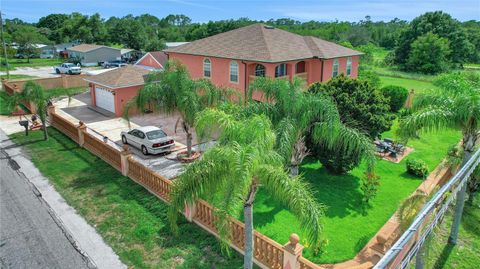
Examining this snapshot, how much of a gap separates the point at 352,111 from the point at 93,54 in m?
56.1

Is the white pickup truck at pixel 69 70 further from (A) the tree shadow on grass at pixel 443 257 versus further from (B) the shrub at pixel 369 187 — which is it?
(A) the tree shadow on grass at pixel 443 257

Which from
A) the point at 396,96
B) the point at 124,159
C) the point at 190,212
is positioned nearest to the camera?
the point at 190,212

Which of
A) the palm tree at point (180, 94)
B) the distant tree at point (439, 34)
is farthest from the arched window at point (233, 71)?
the distant tree at point (439, 34)

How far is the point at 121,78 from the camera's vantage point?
25.9 meters

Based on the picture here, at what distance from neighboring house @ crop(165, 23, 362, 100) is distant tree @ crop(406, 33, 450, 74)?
1399 inches

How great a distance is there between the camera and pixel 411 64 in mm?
59031

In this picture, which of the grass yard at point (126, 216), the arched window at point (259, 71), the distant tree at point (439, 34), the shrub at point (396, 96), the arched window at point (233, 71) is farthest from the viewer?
the distant tree at point (439, 34)

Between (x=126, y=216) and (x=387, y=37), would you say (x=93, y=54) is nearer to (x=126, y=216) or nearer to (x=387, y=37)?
(x=126, y=216)

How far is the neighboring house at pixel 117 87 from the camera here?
2562 centimetres

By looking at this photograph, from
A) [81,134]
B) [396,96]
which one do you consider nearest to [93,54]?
[81,134]

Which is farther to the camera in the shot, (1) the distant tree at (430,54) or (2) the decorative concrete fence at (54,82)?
(1) the distant tree at (430,54)

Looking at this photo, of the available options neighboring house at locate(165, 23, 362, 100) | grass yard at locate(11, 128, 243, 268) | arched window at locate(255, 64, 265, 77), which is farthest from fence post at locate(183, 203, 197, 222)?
arched window at locate(255, 64, 265, 77)

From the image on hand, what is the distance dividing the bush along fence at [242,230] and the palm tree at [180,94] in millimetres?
2696

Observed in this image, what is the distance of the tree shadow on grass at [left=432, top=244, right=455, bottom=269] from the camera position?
9.59 m
